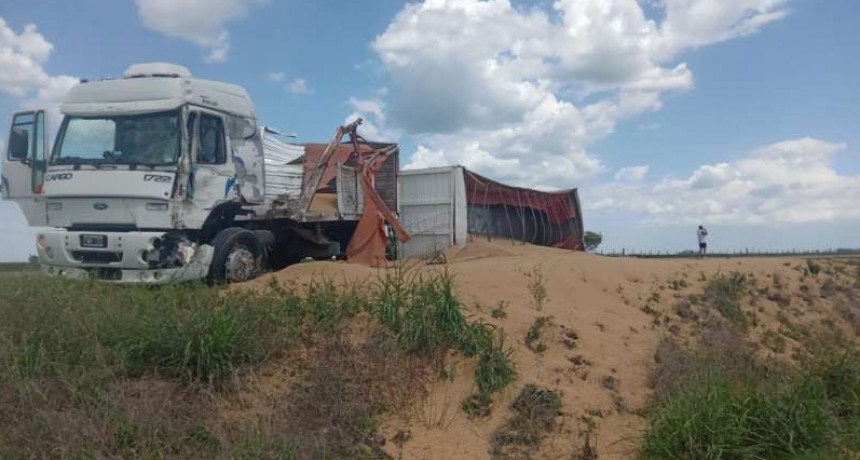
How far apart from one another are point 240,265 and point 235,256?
17 centimetres

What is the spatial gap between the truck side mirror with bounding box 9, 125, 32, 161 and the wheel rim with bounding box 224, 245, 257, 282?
3.07 metres

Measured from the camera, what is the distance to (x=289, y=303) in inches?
311

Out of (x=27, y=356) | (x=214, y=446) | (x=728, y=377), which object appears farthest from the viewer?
(x=728, y=377)

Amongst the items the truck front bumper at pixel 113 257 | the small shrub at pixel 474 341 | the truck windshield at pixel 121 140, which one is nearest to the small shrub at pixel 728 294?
the small shrub at pixel 474 341

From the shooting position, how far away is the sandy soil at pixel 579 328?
6500 millimetres

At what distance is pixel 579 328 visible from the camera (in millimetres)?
8672

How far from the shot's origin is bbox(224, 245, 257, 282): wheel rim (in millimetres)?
10047

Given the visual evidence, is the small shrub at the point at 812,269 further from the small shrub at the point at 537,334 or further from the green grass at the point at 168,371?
the green grass at the point at 168,371

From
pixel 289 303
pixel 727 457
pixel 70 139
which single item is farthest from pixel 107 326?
pixel 727 457

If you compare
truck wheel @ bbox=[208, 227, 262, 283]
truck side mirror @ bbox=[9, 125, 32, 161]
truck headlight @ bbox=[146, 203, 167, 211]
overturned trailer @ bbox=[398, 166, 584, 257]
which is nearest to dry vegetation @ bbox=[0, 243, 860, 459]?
truck wheel @ bbox=[208, 227, 262, 283]

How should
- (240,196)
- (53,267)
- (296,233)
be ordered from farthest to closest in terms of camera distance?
(296,233) → (240,196) → (53,267)

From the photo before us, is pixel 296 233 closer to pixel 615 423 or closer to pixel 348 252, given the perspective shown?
pixel 348 252

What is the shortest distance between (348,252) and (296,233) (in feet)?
3.56

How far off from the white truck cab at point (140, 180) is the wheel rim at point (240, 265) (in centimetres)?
2
